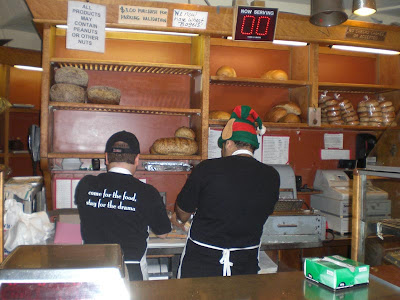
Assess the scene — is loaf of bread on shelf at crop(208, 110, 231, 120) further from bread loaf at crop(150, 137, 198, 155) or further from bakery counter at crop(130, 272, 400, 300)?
bakery counter at crop(130, 272, 400, 300)

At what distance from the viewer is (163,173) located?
3.31 metres

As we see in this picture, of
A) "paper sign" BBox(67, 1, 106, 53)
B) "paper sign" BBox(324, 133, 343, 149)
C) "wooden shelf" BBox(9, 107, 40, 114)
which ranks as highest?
"paper sign" BBox(67, 1, 106, 53)

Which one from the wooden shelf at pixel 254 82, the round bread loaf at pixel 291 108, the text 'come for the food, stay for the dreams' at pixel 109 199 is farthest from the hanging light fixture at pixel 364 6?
the text 'come for the food, stay for the dreams' at pixel 109 199

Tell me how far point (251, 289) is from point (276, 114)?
2285 mm

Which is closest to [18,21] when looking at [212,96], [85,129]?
[85,129]

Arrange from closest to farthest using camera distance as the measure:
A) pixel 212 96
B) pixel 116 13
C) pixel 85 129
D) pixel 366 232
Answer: pixel 366 232
pixel 116 13
pixel 85 129
pixel 212 96

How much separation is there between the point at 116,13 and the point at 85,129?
1.00 m

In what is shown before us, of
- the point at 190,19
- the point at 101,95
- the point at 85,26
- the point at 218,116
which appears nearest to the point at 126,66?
the point at 101,95

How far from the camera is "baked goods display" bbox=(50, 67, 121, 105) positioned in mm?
2730

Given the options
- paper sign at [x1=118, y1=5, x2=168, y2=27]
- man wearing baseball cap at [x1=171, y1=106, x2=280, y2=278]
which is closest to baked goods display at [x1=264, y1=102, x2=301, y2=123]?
paper sign at [x1=118, y1=5, x2=168, y2=27]

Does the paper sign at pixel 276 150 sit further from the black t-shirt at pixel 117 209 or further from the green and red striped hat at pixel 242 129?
the black t-shirt at pixel 117 209

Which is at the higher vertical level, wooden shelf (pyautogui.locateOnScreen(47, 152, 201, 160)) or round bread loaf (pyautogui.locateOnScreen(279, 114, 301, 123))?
round bread loaf (pyautogui.locateOnScreen(279, 114, 301, 123))

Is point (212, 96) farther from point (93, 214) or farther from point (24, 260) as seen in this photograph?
point (24, 260)

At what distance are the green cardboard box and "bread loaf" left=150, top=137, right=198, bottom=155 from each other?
5.81 ft
